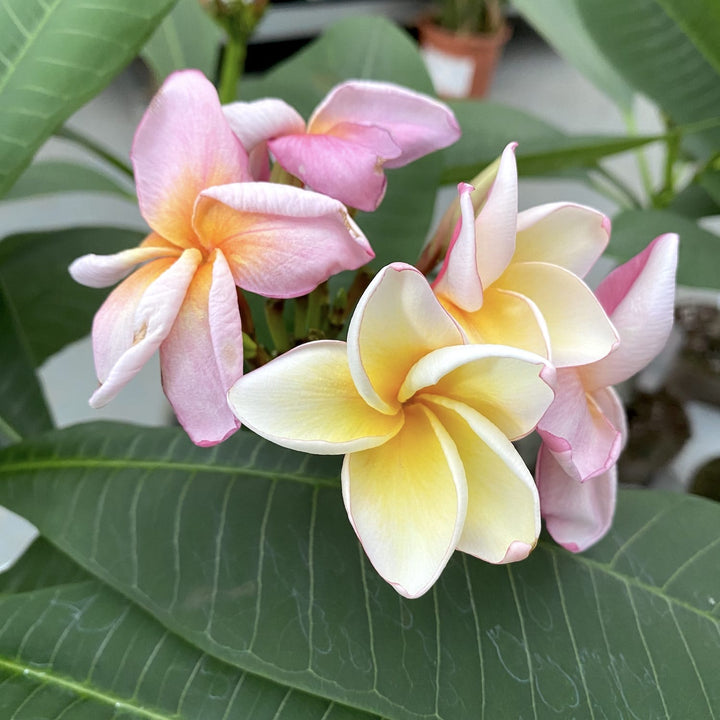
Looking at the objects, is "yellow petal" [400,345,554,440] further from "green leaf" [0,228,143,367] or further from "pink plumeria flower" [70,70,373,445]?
"green leaf" [0,228,143,367]

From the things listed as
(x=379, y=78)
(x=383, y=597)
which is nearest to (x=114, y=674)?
(x=383, y=597)

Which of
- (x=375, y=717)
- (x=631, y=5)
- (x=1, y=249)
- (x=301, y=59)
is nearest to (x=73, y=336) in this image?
(x=1, y=249)

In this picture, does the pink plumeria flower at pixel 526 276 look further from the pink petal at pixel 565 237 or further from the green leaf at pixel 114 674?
the green leaf at pixel 114 674

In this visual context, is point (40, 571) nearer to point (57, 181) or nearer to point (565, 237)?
point (57, 181)

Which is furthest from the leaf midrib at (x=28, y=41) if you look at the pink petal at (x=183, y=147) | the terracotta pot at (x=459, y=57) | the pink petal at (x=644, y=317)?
the terracotta pot at (x=459, y=57)

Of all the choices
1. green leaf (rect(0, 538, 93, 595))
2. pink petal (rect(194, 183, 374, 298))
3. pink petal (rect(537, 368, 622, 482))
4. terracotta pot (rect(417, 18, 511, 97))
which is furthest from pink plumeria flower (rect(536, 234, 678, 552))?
terracotta pot (rect(417, 18, 511, 97))

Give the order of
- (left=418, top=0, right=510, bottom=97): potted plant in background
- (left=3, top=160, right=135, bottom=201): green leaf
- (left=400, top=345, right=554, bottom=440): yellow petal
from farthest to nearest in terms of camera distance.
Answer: (left=418, top=0, right=510, bottom=97): potted plant in background → (left=3, top=160, right=135, bottom=201): green leaf → (left=400, top=345, right=554, bottom=440): yellow petal

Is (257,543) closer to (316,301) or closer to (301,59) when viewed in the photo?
(316,301)
